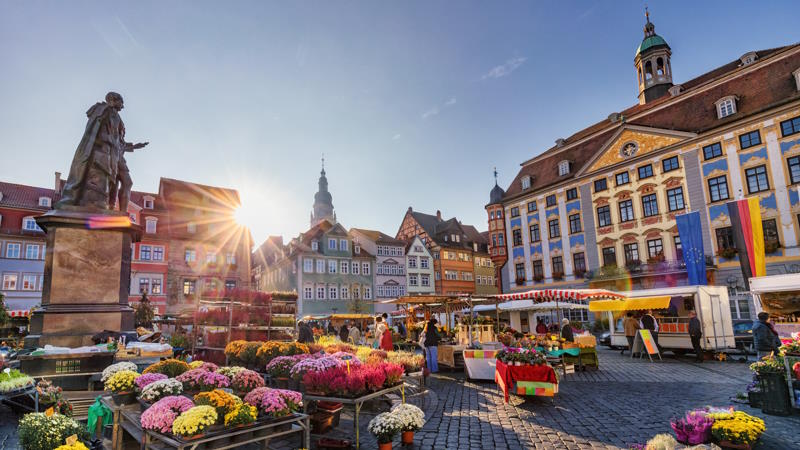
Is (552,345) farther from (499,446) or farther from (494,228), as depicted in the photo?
(494,228)

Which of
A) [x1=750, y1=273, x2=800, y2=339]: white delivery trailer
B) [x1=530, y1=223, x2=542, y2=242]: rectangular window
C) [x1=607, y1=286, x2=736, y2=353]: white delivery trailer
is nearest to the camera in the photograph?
[x1=750, y1=273, x2=800, y2=339]: white delivery trailer

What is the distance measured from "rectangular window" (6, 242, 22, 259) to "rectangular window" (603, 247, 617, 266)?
156 ft

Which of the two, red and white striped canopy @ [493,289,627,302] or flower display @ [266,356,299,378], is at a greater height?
red and white striped canopy @ [493,289,627,302]

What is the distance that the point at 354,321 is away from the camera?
1678 inches

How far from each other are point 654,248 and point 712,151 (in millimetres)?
7158

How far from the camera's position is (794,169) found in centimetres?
2423

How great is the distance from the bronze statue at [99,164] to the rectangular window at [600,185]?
32565 mm

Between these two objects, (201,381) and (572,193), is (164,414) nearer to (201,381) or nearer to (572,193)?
(201,381)

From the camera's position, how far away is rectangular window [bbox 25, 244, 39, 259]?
36.7 metres

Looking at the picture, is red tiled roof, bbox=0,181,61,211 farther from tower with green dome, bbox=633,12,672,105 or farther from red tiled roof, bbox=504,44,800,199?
tower with green dome, bbox=633,12,672,105

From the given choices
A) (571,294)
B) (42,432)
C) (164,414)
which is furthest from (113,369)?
(571,294)

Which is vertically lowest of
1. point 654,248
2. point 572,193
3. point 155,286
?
point 155,286

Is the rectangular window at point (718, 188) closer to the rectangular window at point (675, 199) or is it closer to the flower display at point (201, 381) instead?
the rectangular window at point (675, 199)

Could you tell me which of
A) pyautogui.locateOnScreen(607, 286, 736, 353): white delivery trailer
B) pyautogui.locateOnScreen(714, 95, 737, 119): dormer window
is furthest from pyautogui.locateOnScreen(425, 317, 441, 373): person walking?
pyautogui.locateOnScreen(714, 95, 737, 119): dormer window
